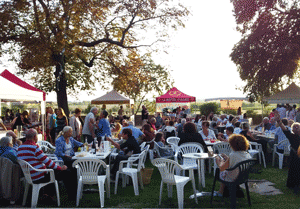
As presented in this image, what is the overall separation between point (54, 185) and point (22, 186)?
530 mm

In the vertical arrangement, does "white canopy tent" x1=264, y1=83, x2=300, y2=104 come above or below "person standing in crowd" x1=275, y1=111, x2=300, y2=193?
above

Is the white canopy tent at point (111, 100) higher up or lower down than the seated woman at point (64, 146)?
higher up

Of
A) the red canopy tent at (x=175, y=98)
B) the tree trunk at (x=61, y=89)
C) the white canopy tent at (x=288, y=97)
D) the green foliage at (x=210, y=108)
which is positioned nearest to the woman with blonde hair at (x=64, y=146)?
the tree trunk at (x=61, y=89)

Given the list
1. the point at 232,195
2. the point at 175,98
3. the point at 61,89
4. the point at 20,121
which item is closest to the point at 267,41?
the point at 175,98

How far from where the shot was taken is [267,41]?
22078 millimetres

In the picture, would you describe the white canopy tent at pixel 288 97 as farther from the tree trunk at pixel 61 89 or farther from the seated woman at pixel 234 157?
the seated woman at pixel 234 157

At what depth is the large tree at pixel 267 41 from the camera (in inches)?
842

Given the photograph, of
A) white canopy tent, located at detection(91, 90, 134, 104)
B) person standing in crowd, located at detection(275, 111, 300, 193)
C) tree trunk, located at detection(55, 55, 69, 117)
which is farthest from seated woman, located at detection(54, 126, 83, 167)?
tree trunk, located at detection(55, 55, 69, 117)

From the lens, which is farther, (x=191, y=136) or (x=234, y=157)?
(x=191, y=136)

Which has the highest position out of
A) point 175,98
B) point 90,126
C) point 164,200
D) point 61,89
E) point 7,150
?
point 61,89

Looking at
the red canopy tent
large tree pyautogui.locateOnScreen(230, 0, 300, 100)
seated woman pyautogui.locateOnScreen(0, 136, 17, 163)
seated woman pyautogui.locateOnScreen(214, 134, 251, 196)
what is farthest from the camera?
large tree pyautogui.locateOnScreen(230, 0, 300, 100)

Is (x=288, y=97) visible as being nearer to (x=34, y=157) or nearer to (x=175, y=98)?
(x=175, y=98)

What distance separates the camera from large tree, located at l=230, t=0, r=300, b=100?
21375 mm

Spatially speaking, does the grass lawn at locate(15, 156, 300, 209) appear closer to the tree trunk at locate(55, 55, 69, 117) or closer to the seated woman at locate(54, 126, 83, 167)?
the seated woman at locate(54, 126, 83, 167)
